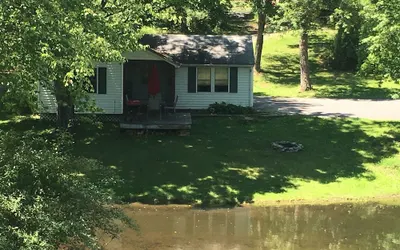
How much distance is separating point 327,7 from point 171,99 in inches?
463

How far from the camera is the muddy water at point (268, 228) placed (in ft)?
43.8

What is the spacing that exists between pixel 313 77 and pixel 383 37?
18272 mm

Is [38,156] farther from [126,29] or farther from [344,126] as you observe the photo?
[344,126]

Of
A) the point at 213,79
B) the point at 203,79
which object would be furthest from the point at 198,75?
the point at 213,79

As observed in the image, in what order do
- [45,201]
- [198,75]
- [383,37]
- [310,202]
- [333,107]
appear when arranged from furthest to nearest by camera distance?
[333,107] < [198,75] < [383,37] < [310,202] < [45,201]

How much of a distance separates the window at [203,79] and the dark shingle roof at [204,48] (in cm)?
57

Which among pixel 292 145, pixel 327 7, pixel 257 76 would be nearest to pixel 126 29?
pixel 292 145

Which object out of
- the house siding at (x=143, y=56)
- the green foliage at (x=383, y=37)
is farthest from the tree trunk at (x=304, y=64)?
the green foliage at (x=383, y=37)

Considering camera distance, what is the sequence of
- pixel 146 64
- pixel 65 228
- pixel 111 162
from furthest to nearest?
pixel 146 64, pixel 111 162, pixel 65 228

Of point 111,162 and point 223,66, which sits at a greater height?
point 223,66

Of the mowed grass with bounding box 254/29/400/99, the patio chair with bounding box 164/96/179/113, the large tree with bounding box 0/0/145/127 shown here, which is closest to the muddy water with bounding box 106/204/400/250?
the large tree with bounding box 0/0/145/127

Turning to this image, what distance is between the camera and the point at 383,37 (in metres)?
19.1

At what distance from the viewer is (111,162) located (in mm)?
19688

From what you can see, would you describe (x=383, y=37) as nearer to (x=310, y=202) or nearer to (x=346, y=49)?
(x=310, y=202)
